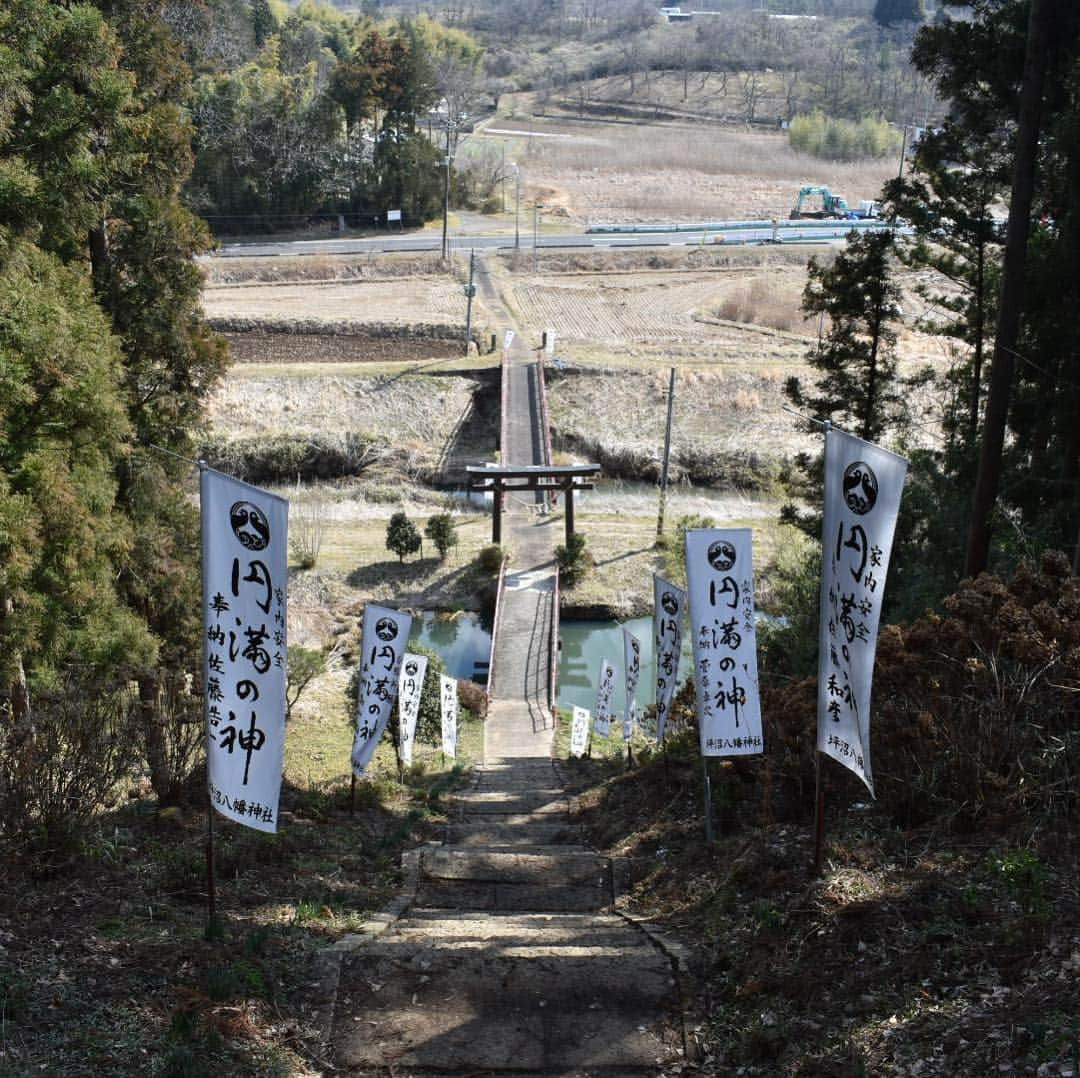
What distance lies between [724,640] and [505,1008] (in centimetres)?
392

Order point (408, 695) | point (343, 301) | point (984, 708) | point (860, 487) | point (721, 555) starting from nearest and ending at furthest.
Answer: point (860, 487)
point (984, 708)
point (721, 555)
point (408, 695)
point (343, 301)

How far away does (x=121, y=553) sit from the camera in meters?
13.7

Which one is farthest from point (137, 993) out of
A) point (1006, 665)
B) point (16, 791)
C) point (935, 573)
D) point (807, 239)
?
point (807, 239)

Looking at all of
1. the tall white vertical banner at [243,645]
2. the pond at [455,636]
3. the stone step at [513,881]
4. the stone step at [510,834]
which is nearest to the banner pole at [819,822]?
the stone step at [513,881]

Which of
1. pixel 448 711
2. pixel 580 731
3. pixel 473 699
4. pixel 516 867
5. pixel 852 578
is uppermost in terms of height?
pixel 852 578

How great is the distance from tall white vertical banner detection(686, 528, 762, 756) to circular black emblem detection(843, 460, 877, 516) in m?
2.68

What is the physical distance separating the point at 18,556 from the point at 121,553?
2198 mm

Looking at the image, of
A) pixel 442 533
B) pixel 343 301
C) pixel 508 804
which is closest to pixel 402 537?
pixel 442 533

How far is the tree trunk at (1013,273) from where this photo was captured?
13.4 metres

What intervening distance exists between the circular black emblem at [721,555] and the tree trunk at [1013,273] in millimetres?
5469

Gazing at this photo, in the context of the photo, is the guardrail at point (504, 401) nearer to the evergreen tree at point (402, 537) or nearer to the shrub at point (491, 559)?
the shrub at point (491, 559)

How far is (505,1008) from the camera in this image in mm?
6840

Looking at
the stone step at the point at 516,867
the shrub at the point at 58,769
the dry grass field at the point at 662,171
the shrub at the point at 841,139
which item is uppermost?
the shrub at the point at 841,139

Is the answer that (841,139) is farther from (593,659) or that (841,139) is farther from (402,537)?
(593,659)
